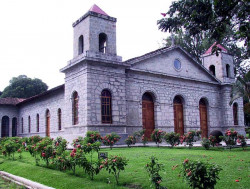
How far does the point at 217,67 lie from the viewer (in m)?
25.7

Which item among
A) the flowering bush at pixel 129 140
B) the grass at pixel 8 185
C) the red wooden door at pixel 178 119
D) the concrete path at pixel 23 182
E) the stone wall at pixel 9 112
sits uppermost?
the stone wall at pixel 9 112

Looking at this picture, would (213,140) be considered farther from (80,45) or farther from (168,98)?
(80,45)

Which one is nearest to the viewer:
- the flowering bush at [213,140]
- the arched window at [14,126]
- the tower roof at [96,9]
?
the flowering bush at [213,140]

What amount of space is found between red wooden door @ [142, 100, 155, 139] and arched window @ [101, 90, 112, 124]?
3235 millimetres

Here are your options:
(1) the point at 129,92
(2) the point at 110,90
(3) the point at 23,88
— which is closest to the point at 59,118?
(1) the point at 129,92

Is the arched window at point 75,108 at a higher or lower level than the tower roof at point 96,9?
lower

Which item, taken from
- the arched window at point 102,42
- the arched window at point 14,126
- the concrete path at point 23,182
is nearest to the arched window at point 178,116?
the arched window at point 102,42

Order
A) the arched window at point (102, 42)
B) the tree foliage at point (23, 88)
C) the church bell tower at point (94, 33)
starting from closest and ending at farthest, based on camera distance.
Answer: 1. the church bell tower at point (94, 33)
2. the arched window at point (102, 42)
3. the tree foliage at point (23, 88)

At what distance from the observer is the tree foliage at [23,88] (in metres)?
46.8

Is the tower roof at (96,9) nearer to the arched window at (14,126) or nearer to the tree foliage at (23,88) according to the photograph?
the arched window at (14,126)

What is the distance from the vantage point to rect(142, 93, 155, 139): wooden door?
1991 centimetres

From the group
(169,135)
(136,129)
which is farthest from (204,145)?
(136,129)

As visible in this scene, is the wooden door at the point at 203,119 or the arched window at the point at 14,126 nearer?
the wooden door at the point at 203,119

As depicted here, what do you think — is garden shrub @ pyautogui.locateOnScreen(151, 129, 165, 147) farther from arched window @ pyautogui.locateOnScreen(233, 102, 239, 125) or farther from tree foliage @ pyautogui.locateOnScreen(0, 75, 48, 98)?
tree foliage @ pyautogui.locateOnScreen(0, 75, 48, 98)
